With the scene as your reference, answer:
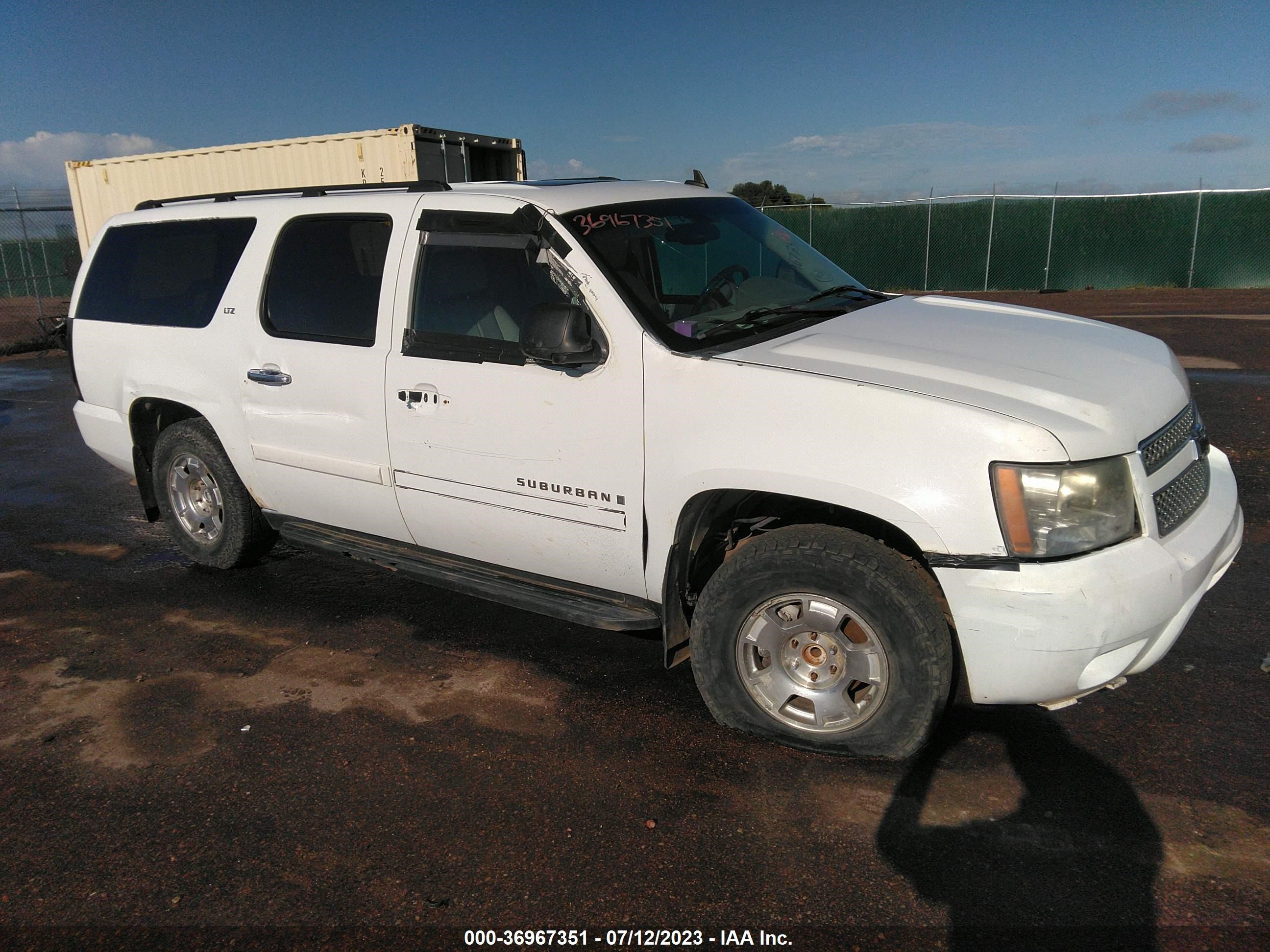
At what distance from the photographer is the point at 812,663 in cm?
322

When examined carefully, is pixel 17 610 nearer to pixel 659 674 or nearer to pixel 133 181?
pixel 659 674

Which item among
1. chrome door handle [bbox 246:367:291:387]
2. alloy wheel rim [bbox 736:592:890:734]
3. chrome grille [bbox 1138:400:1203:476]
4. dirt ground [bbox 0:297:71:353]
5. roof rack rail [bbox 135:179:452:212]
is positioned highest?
roof rack rail [bbox 135:179:452:212]

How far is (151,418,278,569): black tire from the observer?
4.99 metres

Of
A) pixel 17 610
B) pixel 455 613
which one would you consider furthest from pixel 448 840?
pixel 17 610

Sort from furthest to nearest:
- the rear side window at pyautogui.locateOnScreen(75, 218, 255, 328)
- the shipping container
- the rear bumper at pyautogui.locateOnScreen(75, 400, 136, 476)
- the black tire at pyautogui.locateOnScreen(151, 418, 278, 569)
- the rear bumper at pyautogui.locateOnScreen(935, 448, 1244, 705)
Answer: the shipping container, the rear bumper at pyautogui.locateOnScreen(75, 400, 136, 476), the black tire at pyautogui.locateOnScreen(151, 418, 278, 569), the rear side window at pyautogui.locateOnScreen(75, 218, 255, 328), the rear bumper at pyautogui.locateOnScreen(935, 448, 1244, 705)

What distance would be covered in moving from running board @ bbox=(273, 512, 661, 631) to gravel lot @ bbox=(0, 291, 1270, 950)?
0.39 meters

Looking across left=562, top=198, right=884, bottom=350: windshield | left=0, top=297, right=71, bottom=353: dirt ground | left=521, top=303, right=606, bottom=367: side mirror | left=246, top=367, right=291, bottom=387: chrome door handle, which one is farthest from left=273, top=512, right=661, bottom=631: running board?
left=0, top=297, right=71, bottom=353: dirt ground

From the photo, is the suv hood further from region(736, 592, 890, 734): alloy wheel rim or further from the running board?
the running board

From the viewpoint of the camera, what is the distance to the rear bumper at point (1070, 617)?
2.72 meters

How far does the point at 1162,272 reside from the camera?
22.6m

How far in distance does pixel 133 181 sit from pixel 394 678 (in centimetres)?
1405

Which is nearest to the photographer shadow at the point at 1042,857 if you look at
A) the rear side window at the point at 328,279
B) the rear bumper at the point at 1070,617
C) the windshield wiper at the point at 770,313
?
the rear bumper at the point at 1070,617

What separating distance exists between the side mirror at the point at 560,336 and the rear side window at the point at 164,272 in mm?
2224

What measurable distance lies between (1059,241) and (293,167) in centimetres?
1860
